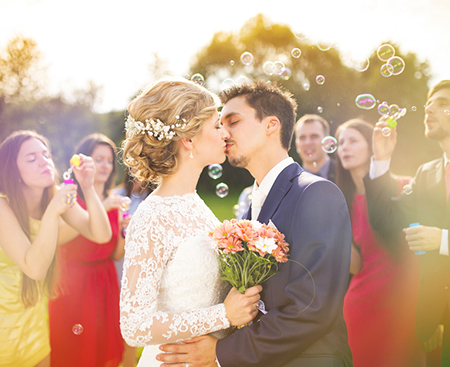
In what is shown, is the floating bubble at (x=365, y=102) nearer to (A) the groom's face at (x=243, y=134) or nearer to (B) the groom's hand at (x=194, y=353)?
(A) the groom's face at (x=243, y=134)

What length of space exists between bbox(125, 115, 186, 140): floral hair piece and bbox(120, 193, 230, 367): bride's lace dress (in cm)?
44

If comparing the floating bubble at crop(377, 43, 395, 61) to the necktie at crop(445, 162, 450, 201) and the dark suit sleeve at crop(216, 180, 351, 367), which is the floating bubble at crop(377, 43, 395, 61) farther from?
the dark suit sleeve at crop(216, 180, 351, 367)

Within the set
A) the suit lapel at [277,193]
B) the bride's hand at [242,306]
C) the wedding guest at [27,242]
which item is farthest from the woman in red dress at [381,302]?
the wedding guest at [27,242]

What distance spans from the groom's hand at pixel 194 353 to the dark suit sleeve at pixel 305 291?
8cm

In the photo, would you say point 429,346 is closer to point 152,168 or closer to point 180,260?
point 180,260

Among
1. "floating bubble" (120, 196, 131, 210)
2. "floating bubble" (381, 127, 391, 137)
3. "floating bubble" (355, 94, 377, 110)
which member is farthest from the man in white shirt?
"floating bubble" (120, 196, 131, 210)

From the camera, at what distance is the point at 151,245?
86.3 inches

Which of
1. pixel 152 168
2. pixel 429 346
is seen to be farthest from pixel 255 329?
pixel 429 346

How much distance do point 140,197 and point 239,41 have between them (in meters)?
17.9

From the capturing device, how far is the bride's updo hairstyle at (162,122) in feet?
8.11

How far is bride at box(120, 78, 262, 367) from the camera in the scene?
213cm

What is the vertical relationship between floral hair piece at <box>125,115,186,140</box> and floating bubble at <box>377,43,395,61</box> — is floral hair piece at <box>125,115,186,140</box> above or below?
below

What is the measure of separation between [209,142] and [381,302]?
10.5 feet

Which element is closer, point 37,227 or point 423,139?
point 37,227
